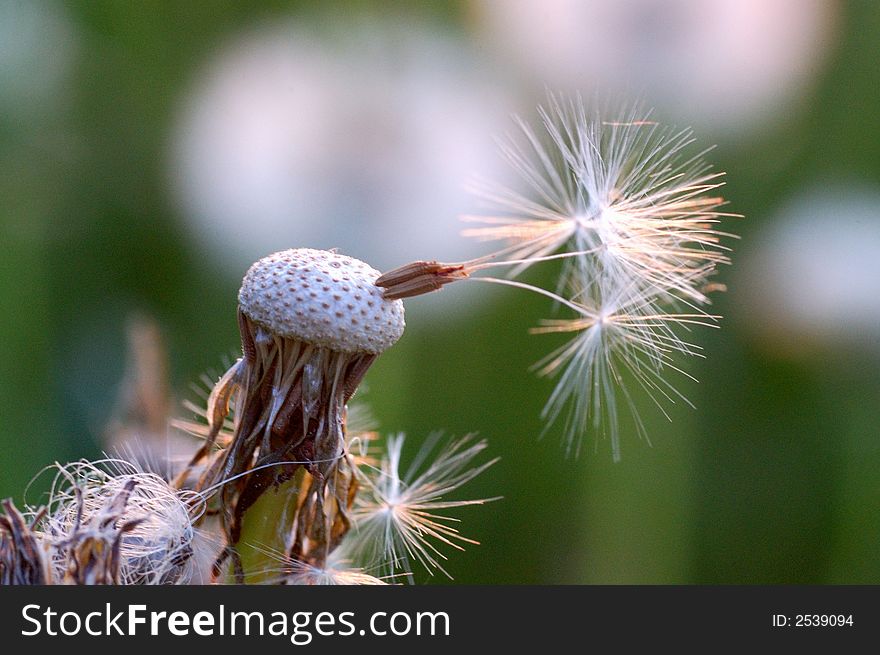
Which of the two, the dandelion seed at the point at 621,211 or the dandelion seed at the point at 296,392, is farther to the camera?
the dandelion seed at the point at 621,211

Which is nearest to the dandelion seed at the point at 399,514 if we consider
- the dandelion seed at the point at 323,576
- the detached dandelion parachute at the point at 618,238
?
the dandelion seed at the point at 323,576

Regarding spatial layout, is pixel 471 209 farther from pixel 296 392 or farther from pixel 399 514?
pixel 296 392

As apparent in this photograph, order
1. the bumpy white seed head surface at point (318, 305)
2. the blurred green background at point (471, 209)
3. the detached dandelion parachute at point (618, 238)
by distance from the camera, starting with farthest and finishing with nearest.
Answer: the blurred green background at point (471, 209), the detached dandelion parachute at point (618, 238), the bumpy white seed head surface at point (318, 305)

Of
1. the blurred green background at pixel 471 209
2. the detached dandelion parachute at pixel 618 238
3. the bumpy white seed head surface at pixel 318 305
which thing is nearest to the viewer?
the bumpy white seed head surface at pixel 318 305

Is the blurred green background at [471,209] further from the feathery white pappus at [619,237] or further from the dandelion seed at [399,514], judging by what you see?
the feathery white pappus at [619,237]

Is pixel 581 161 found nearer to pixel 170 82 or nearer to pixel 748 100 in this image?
pixel 748 100

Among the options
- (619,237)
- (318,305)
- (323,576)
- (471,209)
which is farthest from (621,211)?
(471,209)
